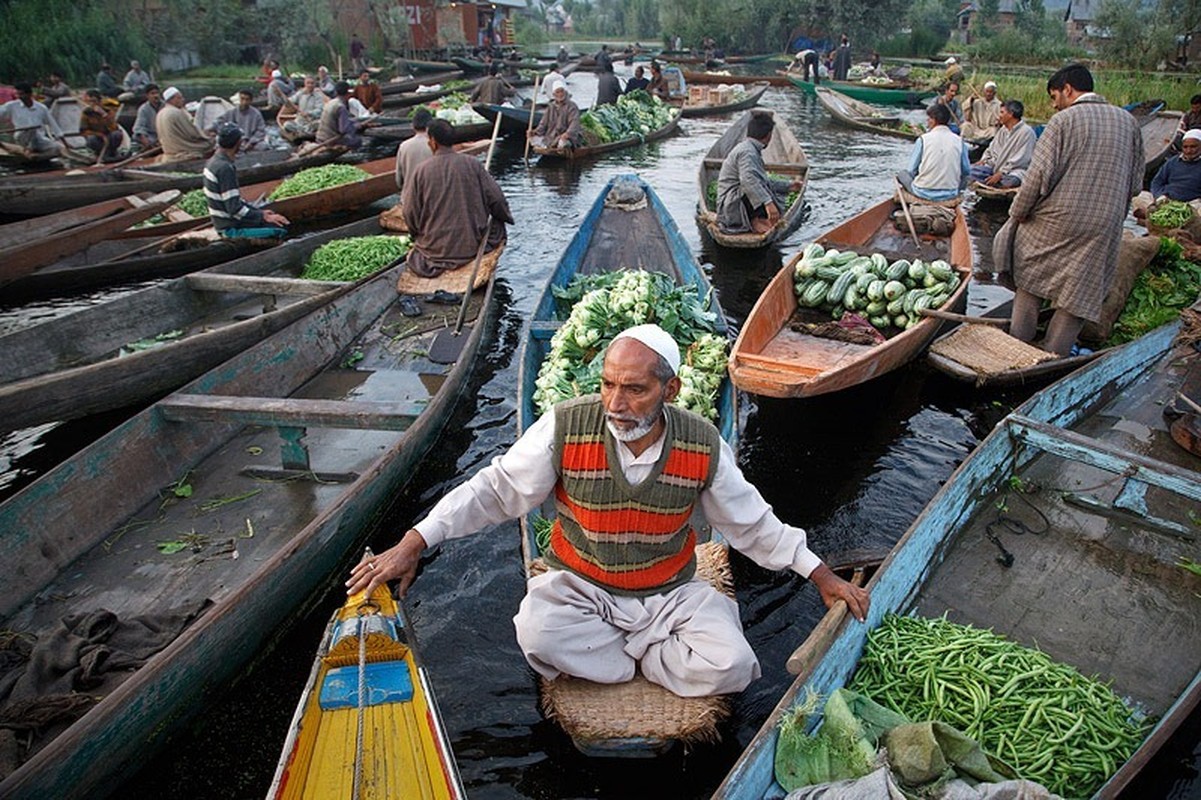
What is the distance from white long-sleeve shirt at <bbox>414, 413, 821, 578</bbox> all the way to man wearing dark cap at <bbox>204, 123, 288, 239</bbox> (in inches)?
270

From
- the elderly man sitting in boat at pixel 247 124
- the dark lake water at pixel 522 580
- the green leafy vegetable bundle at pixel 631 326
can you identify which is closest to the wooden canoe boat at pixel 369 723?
the dark lake water at pixel 522 580

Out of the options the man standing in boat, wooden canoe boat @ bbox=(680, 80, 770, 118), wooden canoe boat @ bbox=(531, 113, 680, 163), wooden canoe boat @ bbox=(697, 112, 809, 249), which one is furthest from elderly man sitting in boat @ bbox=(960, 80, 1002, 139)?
the man standing in boat

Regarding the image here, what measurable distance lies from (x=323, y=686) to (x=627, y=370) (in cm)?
172

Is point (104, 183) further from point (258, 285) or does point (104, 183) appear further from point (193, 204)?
point (258, 285)

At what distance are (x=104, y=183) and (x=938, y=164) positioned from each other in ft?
39.7

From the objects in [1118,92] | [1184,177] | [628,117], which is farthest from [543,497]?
[1118,92]

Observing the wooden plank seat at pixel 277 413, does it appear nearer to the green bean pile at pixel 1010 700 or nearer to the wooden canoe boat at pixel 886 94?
the green bean pile at pixel 1010 700

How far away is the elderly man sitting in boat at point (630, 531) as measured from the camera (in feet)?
9.28

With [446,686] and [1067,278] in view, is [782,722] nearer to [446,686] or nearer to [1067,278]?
[446,686]

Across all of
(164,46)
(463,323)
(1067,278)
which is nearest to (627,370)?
(463,323)

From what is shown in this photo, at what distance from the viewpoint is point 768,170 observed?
39.5 ft

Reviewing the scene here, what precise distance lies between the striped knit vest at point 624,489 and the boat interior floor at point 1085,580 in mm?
1543

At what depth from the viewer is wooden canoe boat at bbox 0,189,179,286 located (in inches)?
316

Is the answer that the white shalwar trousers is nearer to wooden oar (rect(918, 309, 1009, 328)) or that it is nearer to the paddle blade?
the paddle blade
